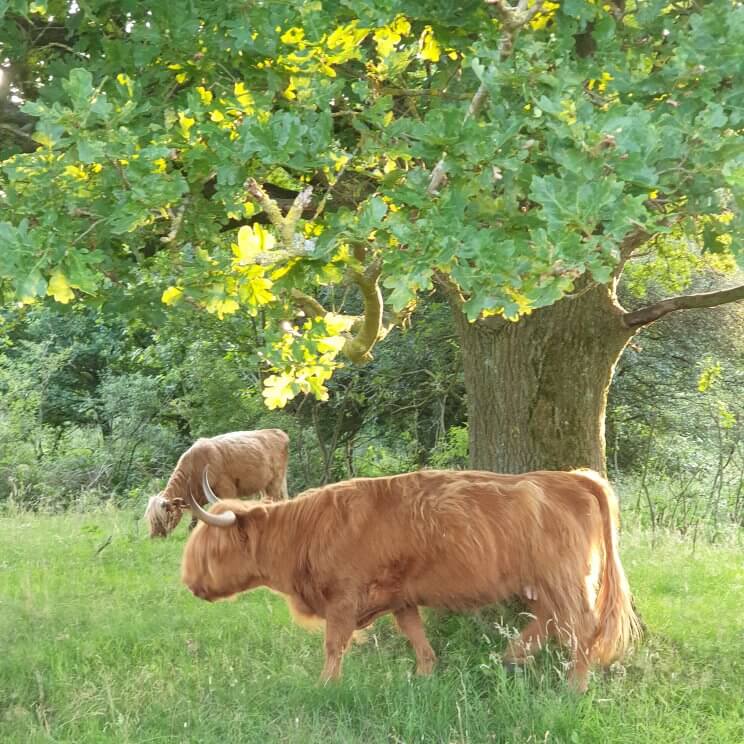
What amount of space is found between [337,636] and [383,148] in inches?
122

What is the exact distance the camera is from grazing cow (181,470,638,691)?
213 inches

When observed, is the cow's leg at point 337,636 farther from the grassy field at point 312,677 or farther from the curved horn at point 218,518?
the curved horn at point 218,518

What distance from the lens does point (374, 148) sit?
151 inches

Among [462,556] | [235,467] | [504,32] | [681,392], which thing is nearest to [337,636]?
[462,556]

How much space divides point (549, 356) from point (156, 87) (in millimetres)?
3186

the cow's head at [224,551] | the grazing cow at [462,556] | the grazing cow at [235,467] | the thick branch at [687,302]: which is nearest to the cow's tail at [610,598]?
the grazing cow at [462,556]

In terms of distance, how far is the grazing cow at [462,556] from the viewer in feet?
17.8

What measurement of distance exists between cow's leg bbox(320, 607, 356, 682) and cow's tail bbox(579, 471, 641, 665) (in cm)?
146

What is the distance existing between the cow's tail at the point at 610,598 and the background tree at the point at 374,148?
185cm

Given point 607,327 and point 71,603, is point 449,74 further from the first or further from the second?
point 71,603

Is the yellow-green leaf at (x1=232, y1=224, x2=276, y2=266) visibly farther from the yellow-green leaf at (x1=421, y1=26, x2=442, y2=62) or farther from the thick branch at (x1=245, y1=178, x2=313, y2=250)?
the yellow-green leaf at (x1=421, y1=26, x2=442, y2=62)

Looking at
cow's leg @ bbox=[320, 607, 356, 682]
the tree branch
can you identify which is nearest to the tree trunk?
cow's leg @ bbox=[320, 607, 356, 682]

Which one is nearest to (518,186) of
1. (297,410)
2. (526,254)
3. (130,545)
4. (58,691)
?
(526,254)

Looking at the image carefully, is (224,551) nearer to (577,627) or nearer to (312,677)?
(312,677)
